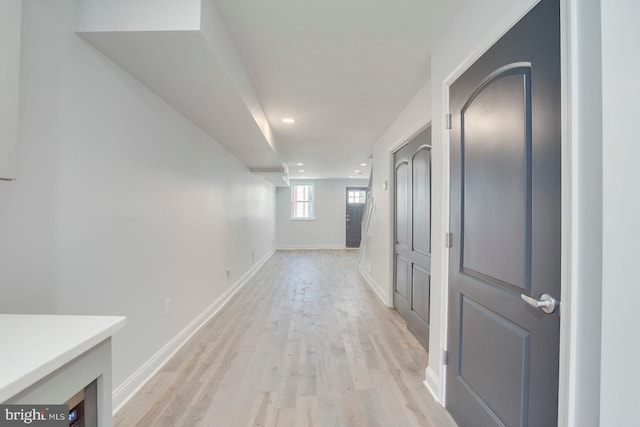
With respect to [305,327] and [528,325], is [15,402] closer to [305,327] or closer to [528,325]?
[528,325]

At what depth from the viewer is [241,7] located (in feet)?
5.19

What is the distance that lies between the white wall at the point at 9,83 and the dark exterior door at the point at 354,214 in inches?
356

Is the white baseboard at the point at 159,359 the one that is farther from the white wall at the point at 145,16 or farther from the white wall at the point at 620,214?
the white wall at the point at 620,214

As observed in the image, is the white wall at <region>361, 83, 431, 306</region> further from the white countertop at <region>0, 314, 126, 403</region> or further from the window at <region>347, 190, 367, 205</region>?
the window at <region>347, 190, 367, 205</region>

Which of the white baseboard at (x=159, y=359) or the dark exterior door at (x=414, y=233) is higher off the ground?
the dark exterior door at (x=414, y=233)

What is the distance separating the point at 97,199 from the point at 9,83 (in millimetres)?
783

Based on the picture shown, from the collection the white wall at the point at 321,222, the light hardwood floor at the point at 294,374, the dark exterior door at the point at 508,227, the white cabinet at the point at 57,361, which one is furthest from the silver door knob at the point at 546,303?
the white wall at the point at 321,222

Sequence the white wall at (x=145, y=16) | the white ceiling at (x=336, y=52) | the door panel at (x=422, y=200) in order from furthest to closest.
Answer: the door panel at (x=422, y=200), the white ceiling at (x=336, y=52), the white wall at (x=145, y=16)

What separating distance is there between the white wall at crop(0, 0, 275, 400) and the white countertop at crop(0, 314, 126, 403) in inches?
20.3

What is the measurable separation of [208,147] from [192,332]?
79.0 inches

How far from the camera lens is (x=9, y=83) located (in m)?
0.89

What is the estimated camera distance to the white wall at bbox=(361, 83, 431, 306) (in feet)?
8.71

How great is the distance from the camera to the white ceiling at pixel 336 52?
5.24 feet
